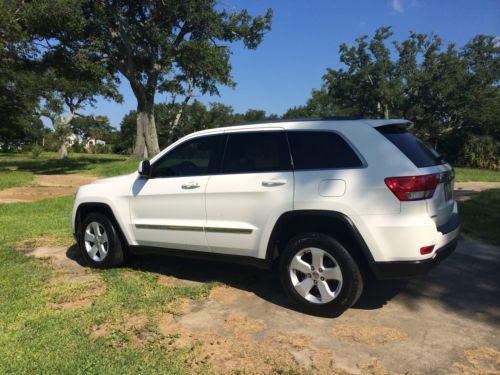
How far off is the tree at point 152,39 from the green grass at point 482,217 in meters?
15.3

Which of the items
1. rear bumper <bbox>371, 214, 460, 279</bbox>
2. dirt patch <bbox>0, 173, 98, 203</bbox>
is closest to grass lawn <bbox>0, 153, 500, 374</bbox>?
rear bumper <bbox>371, 214, 460, 279</bbox>

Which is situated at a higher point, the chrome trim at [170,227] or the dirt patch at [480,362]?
the chrome trim at [170,227]

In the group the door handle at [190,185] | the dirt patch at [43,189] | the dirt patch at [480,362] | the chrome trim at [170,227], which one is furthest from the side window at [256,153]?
the dirt patch at [43,189]

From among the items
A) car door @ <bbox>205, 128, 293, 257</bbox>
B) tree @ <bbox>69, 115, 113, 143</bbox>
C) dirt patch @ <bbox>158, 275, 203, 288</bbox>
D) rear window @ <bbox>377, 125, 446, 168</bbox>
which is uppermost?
tree @ <bbox>69, 115, 113, 143</bbox>

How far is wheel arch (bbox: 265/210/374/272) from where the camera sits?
12.2 feet

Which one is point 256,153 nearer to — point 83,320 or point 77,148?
point 83,320

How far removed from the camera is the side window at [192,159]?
472 centimetres

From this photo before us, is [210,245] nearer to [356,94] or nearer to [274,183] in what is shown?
[274,183]

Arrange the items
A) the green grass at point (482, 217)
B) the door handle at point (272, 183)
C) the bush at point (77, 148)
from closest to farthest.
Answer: the door handle at point (272, 183) < the green grass at point (482, 217) < the bush at point (77, 148)

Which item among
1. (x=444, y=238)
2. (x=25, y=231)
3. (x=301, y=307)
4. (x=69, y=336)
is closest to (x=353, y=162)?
(x=444, y=238)

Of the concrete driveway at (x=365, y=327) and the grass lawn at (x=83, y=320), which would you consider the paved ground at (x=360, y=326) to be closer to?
the concrete driveway at (x=365, y=327)

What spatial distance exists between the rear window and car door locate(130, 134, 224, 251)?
5.70ft

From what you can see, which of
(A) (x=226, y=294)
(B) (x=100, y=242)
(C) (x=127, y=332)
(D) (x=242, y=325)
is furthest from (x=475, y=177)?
(C) (x=127, y=332)

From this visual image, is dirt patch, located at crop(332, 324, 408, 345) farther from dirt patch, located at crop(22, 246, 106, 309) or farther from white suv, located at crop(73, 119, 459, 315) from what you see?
dirt patch, located at crop(22, 246, 106, 309)
